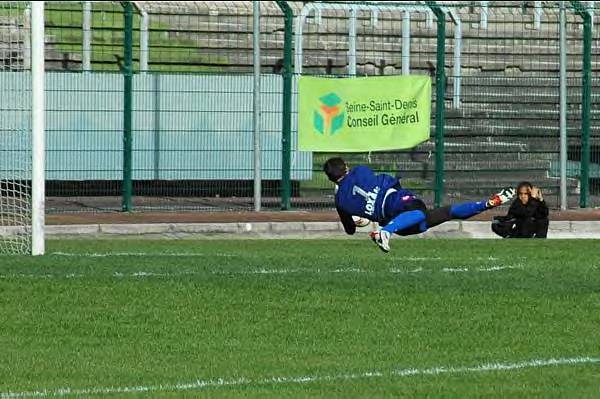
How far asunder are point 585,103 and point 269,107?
5.56 m

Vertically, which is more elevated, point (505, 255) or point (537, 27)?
point (537, 27)

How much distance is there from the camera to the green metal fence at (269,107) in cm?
2603

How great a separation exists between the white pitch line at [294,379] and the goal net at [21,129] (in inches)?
314

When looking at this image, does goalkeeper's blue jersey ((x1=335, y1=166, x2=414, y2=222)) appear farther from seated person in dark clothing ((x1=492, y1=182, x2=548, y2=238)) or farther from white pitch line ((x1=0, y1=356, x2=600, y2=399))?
white pitch line ((x1=0, y1=356, x2=600, y2=399))

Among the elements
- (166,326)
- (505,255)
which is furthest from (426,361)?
(505,255)

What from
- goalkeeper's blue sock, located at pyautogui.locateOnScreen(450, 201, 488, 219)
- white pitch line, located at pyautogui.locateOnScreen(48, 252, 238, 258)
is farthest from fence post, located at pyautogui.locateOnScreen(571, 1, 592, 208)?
white pitch line, located at pyautogui.locateOnScreen(48, 252, 238, 258)

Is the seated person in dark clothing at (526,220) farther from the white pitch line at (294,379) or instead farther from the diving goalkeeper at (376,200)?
the white pitch line at (294,379)

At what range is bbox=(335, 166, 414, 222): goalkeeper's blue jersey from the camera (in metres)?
16.6

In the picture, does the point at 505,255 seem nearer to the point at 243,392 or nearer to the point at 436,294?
the point at 436,294

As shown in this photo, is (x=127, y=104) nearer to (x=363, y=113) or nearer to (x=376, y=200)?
(x=363, y=113)

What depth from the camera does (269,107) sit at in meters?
26.8

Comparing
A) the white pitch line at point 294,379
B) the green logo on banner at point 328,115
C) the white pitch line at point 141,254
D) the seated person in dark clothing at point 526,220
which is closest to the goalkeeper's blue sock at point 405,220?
the white pitch line at point 141,254

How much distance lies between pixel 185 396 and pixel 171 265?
22.9 feet

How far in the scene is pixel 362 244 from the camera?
20.7 metres
